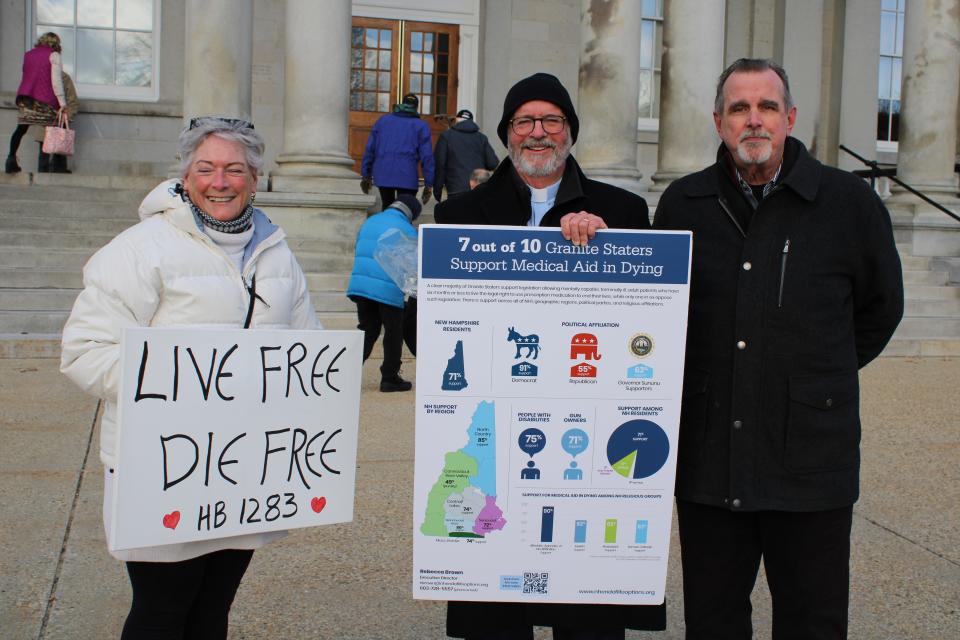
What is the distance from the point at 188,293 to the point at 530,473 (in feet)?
3.42

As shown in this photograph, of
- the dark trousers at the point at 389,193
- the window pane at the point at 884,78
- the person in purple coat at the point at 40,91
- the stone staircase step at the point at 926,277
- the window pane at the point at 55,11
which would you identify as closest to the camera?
the dark trousers at the point at 389,193

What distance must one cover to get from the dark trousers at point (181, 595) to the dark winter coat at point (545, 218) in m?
0.65

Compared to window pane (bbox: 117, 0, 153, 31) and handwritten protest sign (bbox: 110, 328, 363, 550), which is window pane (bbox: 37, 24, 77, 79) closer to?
window pane (bbox: 117, 0, 153, 31)

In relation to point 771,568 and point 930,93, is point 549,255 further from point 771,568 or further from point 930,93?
point 930,93

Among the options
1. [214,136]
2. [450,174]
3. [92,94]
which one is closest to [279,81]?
[92,94]

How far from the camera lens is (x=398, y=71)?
16734mm

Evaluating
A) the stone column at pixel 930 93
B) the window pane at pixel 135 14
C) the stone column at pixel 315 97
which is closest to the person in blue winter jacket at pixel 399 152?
the stone column at pixel 315 97

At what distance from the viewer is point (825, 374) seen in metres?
2.92

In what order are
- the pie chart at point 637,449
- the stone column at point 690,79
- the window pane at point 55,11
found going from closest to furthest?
1. the pie chart at point 637,449
2. the stone column at point 690,79
3. the window pane at point 55,11

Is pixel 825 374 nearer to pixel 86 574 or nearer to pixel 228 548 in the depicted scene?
pixel 228 548

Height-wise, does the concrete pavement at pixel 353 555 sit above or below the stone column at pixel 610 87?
below

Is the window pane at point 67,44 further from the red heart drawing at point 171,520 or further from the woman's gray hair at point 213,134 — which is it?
the red heart drawing at point 171,520

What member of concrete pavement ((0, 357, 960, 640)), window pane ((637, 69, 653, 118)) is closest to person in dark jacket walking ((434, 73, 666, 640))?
concrete pavement ((0, 357, 960, 640))

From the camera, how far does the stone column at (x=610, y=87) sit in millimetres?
12070
